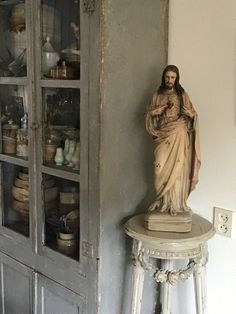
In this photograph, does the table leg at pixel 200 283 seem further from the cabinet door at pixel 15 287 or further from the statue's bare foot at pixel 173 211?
the cabinet door at pixel 15 287

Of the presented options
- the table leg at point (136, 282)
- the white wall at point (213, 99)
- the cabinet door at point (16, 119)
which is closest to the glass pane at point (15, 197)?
the cabinet door at point (16, 119)

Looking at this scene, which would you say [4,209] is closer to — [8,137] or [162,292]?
[8,137]

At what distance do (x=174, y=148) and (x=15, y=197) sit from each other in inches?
33.9

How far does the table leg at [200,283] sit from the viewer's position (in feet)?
4.80

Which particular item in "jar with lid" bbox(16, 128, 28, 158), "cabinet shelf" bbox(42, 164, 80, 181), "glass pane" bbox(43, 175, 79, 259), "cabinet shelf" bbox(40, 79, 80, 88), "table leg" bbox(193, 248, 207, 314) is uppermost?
"cabinet shelf" bbox(40, 79, 80, 88)

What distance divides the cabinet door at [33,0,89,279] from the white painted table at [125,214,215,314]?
21 centimetres

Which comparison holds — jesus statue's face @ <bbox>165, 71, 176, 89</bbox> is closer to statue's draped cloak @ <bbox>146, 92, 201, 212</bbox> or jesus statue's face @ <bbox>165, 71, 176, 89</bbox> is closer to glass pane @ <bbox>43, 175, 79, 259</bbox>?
statue's draped cloak @ <bbox>146, 92, 201, 212</bbox>

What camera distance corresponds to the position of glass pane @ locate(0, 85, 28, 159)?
5.92 ft

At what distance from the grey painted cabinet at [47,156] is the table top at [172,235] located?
0.15 m

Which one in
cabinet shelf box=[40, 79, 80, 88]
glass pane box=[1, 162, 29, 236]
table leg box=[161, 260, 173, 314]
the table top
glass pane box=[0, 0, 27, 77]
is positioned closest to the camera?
the table top

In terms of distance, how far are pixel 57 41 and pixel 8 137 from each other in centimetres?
52

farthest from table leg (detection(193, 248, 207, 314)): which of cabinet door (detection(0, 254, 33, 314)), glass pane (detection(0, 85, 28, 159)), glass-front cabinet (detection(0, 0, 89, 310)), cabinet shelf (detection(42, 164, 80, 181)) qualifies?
glass pane (detection(0, 85, 28, 159))

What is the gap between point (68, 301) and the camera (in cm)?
167

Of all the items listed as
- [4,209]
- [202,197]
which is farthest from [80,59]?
[4,209]
